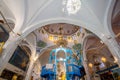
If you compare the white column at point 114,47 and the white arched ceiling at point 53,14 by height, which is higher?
the white arched ceiling at point 53,14

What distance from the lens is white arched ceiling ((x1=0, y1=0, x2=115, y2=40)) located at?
7.24 m

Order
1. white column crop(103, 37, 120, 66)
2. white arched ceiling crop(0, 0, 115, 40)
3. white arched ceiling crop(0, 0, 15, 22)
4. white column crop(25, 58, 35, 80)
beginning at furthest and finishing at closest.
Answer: white column crop(25, 58, 35, 80)
white arched ceiling crop(0, 0, 15, 22)
white arched ceiling crop(0, 0, 115, 40)
white column crop(103, 37, 120, 66)

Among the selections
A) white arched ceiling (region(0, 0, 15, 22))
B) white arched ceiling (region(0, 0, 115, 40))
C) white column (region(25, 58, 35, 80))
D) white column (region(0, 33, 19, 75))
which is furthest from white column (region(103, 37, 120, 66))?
white column (region(25, 58, 35, 80))

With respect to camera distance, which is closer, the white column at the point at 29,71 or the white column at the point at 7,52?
the white column at the point at 7,52

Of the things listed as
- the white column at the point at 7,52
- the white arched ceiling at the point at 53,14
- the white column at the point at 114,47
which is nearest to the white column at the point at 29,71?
the white arched ceiling at the point at 53,14

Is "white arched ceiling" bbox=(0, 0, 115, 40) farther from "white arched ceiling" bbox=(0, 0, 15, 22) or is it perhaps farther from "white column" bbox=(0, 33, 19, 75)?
"white column" bbox=(0, 33, 19, 75)

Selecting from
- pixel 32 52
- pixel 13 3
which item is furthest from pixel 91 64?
pixel 13 3

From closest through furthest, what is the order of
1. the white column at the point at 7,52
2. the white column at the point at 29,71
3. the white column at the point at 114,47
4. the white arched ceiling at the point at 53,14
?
1. the white column at the point at 7,52
2. the white column at the point at 114,47
3. the white arched ceiling at the point at 53,14
4. the white column at the point at 29,71

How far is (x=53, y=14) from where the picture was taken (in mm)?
8578

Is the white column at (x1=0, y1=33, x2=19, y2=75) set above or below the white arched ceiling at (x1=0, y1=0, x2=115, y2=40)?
below

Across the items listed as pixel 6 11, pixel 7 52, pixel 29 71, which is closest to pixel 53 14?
pixel 6 11

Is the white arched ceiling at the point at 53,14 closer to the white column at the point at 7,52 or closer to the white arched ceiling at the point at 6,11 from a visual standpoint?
the white arched ceiling at the point at 6,11

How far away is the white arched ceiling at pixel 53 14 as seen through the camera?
724 centimetres

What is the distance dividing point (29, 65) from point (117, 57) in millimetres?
9531
